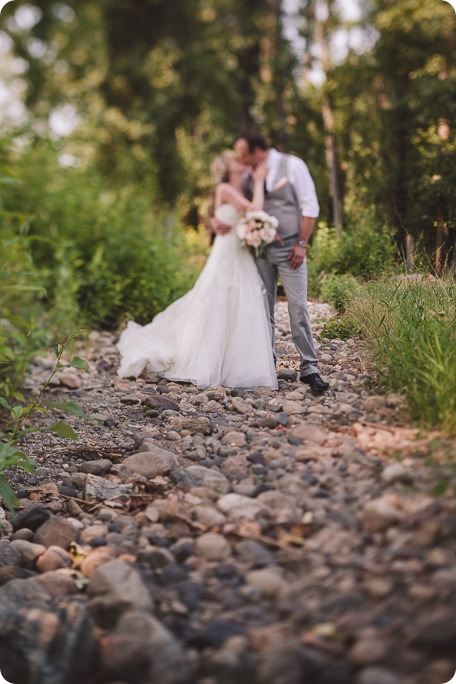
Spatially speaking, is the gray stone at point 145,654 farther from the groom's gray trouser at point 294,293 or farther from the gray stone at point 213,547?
the groom's gray trouser at point 294,293

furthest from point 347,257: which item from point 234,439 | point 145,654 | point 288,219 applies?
point 145,654

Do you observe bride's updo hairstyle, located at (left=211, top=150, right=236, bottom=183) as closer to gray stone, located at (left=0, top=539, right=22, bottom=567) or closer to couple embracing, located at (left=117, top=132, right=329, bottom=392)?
couple embracing, located at (left=117, top=132, right=329, bottom=392)

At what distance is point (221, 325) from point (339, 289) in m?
1.31

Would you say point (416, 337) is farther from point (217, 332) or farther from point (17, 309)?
point (17, 309)

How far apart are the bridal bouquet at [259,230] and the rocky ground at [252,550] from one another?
670 millimetres

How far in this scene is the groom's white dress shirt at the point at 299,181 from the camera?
3.70 metres

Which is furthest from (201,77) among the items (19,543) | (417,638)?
(417,638)

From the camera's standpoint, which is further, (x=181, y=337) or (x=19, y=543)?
(x=181, y=337)

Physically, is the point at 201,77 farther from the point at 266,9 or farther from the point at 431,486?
the point at 431,486

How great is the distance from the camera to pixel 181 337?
4.73 m

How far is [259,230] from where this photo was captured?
3803 mm

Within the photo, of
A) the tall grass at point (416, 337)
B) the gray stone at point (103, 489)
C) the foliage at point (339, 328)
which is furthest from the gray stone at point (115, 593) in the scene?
the foliage at point (339, 328)

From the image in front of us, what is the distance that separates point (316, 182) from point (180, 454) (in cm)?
189

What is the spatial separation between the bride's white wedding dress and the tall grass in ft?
2.15
